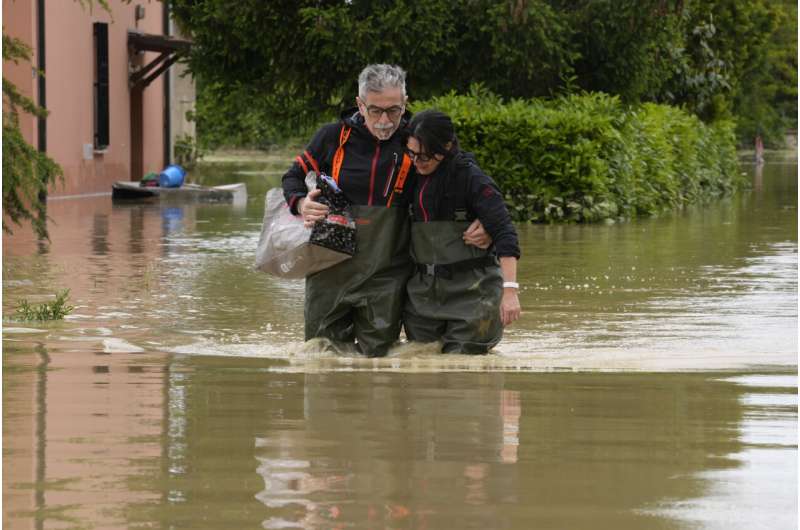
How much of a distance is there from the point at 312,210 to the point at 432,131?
2.40 feet

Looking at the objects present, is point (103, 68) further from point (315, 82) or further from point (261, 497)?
point (261, 497)

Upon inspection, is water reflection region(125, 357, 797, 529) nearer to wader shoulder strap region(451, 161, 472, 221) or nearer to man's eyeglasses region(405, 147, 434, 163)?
wader shoulder strap region(451, 161, 472, 221)

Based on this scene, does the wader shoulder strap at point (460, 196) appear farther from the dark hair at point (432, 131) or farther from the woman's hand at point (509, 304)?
the woman's hand at point (509, 304)

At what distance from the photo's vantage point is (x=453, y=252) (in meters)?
8.49

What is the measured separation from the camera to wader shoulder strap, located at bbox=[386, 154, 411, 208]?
8453mm

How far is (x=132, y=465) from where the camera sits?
585cm

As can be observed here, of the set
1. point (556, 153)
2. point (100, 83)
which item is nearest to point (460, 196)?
point (556, 153)

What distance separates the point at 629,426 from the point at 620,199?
18748 mm

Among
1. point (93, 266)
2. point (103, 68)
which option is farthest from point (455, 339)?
point (103, 68)

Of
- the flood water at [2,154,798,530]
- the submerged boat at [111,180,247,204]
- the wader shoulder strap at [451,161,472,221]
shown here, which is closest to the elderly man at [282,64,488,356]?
the wader shoulder strap at [451,161,472,221]

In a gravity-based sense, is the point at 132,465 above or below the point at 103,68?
below

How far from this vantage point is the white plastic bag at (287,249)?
28.1 feet

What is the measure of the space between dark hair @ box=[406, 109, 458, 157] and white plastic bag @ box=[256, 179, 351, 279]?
726mm

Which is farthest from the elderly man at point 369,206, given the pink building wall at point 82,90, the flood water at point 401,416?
the pink building wall at point 82,90
